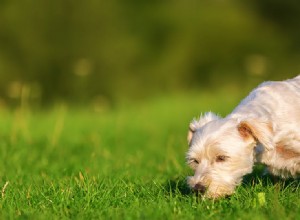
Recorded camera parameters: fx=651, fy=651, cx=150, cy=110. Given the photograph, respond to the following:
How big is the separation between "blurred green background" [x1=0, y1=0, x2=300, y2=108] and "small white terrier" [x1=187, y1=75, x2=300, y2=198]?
11.2 metres

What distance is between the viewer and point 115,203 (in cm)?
580

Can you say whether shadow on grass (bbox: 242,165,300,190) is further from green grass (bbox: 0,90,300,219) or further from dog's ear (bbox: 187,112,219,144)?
dog's ear (bbox: 187,112,219,144)

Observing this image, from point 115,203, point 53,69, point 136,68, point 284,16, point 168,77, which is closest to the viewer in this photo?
point 115,203

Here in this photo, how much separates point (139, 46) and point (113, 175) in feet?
82.5

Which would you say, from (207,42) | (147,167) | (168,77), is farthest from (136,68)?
Result: (147,167)

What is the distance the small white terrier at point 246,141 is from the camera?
5.97 m

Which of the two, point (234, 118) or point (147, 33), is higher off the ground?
point (234, 118)

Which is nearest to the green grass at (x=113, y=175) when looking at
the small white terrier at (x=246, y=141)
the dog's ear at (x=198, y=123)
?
the small white terrier at (x=246, y=141)

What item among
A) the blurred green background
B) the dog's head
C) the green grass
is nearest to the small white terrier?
the dog's head

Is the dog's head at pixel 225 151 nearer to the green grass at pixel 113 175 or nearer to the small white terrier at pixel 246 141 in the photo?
the small white terrier at pixel 246 141

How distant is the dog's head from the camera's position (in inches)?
233

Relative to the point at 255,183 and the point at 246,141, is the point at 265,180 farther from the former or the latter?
the point at 246,141

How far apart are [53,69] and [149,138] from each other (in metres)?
14.9

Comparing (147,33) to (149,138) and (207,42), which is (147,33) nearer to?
(207,42)
